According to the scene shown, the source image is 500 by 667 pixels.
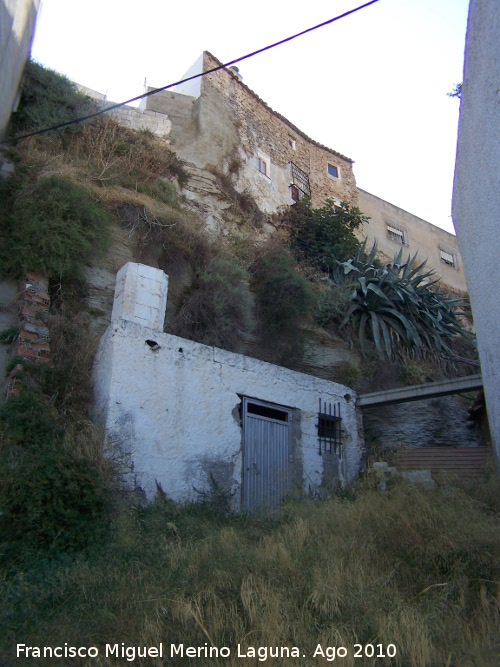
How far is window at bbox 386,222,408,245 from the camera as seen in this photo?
23.9m

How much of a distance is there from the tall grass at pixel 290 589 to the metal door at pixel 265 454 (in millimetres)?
2079

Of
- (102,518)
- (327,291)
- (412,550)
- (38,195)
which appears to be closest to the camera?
(412,550)

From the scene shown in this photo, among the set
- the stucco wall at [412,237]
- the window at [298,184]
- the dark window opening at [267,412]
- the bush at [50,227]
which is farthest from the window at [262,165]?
the dark window opening at [267,412]

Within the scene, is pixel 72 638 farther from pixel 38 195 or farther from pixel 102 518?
pixel 38 195

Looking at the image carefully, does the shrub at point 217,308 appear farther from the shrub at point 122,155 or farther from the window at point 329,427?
the shrub at point 122,155

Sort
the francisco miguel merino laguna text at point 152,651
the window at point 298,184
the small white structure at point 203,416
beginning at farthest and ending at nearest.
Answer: the window at point 298,184, the small white structure at point 203,416, the francisco miguel merino laguna text at point 152,651

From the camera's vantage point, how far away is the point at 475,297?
8430 mm

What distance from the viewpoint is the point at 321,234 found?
55.6 ft

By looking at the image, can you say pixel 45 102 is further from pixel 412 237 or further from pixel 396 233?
pixel 412 237

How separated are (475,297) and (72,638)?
267 inches

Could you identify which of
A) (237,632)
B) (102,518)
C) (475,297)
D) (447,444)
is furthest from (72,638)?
(447,444)

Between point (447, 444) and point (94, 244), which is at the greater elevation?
point (94, 244)

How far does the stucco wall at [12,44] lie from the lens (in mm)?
11000

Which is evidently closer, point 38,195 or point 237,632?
Result: point 237,632
